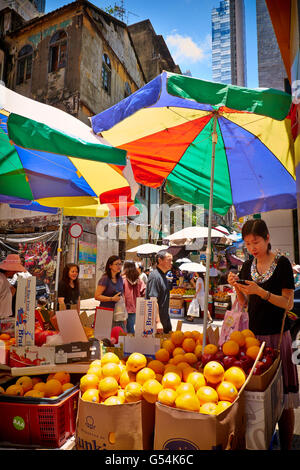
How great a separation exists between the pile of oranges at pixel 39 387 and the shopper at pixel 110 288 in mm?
2251

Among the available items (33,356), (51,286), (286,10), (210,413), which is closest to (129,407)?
(210,413)

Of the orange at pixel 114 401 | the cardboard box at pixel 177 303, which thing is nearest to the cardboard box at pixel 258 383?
the orange at pixel 114 401

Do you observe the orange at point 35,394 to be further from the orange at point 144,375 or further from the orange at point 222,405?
the orange at point 222,405

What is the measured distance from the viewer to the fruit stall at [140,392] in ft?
4.95

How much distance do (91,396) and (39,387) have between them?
0.62 m

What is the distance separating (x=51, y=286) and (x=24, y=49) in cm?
1338

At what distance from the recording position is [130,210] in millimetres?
4703

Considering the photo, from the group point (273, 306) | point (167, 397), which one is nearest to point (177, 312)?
point (273, 306)

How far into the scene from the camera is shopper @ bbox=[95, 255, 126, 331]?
14.9ft

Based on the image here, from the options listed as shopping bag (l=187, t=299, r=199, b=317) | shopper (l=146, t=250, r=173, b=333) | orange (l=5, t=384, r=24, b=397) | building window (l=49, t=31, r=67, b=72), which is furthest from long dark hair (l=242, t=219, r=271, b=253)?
building window (l=49, t=31, r=67, b=72)

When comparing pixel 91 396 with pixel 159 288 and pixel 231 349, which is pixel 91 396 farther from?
pixel 159 288

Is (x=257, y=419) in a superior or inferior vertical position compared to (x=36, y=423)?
superior

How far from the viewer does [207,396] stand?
1612 millimetres
